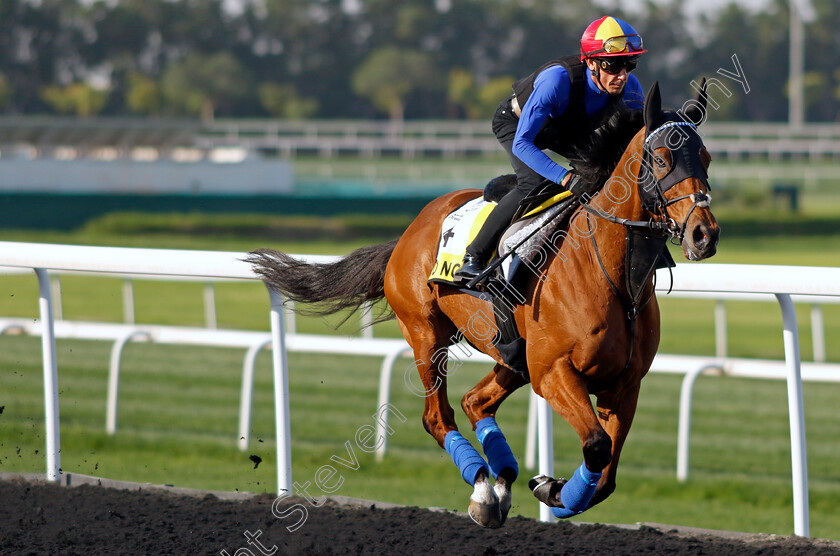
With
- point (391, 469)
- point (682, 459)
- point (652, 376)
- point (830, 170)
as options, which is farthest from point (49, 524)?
point (830, 170)

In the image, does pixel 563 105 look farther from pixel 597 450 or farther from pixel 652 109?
pixel 597 450

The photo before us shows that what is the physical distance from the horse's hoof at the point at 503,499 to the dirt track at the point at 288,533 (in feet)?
0.45

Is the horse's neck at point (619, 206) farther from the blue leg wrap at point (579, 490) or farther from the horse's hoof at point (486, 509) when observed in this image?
the horse's hoof at point (486, 509)

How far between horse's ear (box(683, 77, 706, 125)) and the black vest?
369 millimetres

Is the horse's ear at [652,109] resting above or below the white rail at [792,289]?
above

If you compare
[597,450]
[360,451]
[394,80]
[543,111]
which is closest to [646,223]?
[543,111]

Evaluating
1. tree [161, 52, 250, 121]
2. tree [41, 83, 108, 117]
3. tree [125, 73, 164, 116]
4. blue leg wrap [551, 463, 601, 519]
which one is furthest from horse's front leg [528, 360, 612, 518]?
tree [161, 52, 250, 121]

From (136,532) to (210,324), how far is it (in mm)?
5350

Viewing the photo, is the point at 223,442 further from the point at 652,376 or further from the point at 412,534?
the point at 652,376

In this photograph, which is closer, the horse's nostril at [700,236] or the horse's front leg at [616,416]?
the horse's nostril at [700,236]

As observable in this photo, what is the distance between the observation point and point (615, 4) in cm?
7281

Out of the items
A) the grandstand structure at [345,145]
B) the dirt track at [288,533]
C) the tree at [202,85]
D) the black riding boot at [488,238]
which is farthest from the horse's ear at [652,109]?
the tree at [202,85]

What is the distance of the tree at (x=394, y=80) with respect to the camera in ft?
204

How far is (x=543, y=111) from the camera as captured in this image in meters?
2.91
